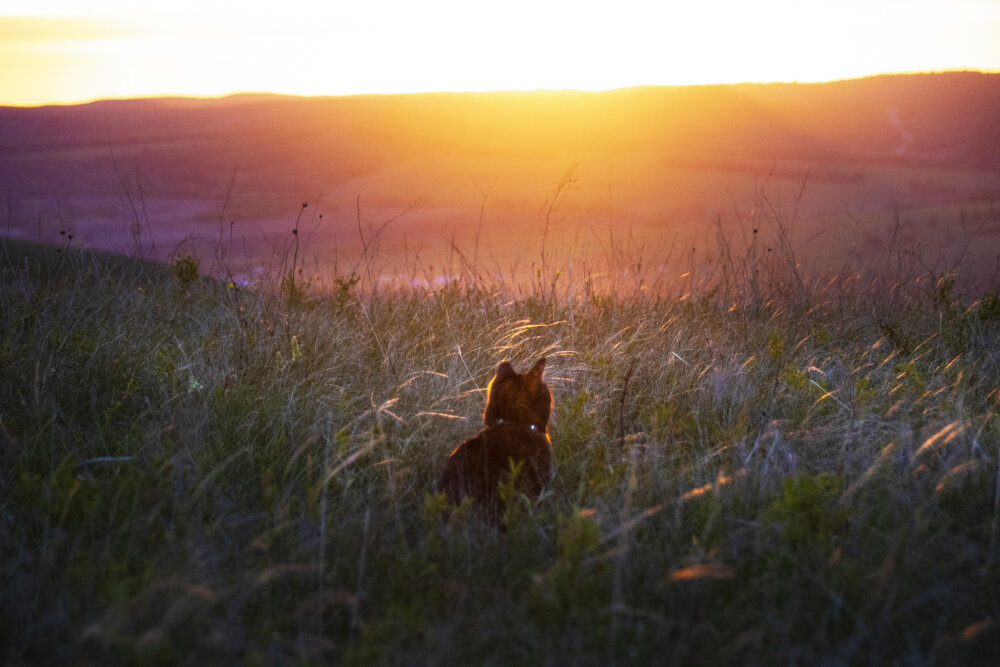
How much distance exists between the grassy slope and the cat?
5.1 inches

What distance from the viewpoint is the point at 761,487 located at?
2.66m

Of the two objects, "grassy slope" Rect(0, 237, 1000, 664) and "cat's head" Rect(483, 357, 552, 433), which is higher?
"cat's head" Rect(483, 357, 552, 433)

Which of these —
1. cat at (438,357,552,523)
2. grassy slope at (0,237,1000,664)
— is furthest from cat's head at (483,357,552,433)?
grassy slope at (0,237,1000,664)

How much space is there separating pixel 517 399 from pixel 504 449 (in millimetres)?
297

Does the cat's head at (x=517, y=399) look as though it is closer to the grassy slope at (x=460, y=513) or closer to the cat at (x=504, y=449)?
the cat at (x=504, y=449)

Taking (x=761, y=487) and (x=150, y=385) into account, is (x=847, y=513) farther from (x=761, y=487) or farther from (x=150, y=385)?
(x=150, y=385)

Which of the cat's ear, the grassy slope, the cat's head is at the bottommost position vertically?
the grassy slope

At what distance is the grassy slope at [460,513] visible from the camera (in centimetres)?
187

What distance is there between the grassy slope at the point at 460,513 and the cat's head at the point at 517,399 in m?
0.28

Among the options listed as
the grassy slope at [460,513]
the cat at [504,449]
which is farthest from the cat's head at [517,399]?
the grassy slope at [460,513]

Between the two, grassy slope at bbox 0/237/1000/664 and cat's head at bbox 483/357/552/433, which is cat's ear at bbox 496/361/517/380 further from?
grassy slope at bbox 0/237/1000/664

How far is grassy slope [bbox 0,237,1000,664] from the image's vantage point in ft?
6.13

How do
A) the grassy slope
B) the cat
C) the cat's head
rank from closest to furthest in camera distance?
the grassy slope
the cat
the cat's head

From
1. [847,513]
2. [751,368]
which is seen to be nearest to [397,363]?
[751,368]
